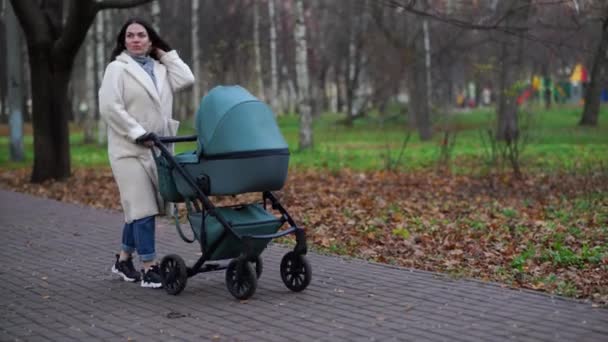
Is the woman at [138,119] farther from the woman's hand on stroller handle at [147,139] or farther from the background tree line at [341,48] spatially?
the background tree line at [341,48]

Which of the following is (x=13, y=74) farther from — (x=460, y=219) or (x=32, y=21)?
(x=460, y=219)

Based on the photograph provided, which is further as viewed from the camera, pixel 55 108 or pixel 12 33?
pixel 12 33

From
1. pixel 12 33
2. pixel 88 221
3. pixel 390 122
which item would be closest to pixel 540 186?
pixel 88 221

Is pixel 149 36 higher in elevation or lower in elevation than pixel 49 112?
higher

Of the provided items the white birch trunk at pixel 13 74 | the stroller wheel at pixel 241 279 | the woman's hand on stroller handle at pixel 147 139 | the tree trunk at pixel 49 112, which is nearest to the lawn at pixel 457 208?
the tree trunk at pixel 49 112

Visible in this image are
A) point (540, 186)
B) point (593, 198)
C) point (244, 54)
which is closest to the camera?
point (593, 198)

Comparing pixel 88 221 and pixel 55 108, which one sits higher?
pixel 55 108

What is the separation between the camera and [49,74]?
17500 mm

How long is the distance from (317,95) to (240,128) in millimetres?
57297

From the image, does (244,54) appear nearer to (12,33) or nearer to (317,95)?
(317,95)

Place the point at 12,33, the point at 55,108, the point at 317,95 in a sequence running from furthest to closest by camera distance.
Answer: the point at 317,95 < the point at 12,33 < the point at 55,108

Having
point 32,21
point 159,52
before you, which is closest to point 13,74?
point 32,21

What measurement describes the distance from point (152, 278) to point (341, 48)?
47.2 metres

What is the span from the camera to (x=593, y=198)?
14094 mm
